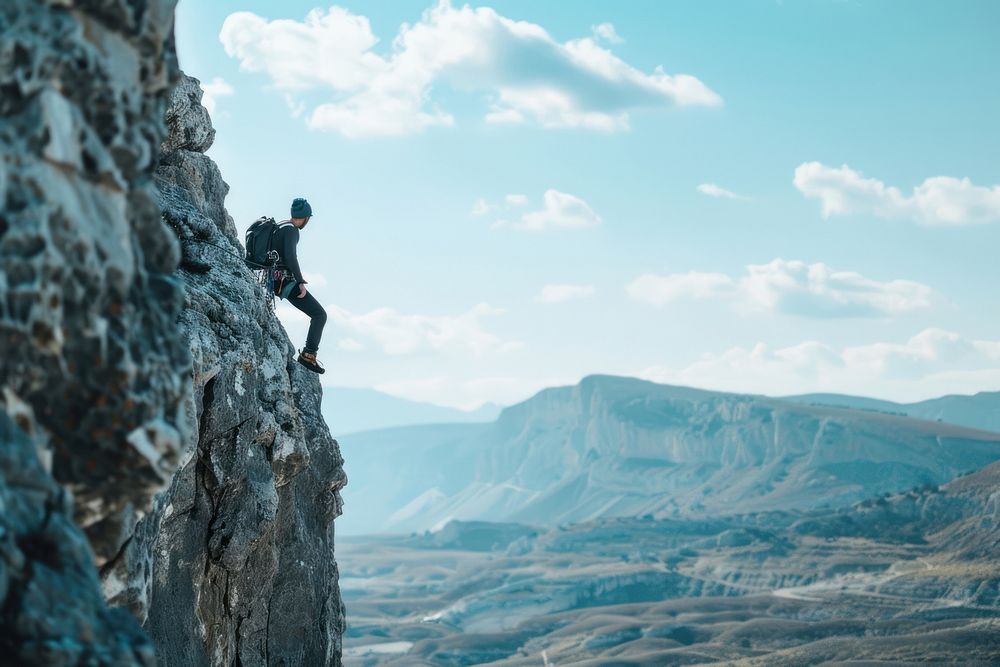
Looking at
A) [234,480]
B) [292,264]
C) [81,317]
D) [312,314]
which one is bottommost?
[234,480]

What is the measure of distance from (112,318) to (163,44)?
1.96 m

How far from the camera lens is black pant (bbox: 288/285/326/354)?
2089 cm

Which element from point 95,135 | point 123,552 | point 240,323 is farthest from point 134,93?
point 240,323

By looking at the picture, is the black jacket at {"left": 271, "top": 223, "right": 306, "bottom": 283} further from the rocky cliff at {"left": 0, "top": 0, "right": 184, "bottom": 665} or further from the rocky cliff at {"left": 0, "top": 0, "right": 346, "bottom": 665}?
the rocky cliff at {"left": 0, "top": 0, "right": 184, "bottom": 665}

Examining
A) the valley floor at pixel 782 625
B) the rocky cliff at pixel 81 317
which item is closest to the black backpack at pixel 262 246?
the rocky cliff at pixel 81 317

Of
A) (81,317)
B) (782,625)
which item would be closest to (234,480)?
(81,317)

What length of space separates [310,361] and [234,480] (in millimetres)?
4585

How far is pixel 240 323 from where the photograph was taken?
18.2m

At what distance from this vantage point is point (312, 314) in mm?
21312

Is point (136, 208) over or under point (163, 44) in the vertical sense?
under

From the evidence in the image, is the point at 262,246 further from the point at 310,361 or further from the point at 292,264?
the point at 310,361

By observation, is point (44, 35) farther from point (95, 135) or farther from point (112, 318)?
point (112, 318)

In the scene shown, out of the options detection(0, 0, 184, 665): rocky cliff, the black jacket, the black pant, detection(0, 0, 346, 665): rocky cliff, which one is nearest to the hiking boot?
the black pant

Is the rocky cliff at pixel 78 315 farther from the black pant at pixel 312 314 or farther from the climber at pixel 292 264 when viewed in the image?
the black pant at pixel 312 314
